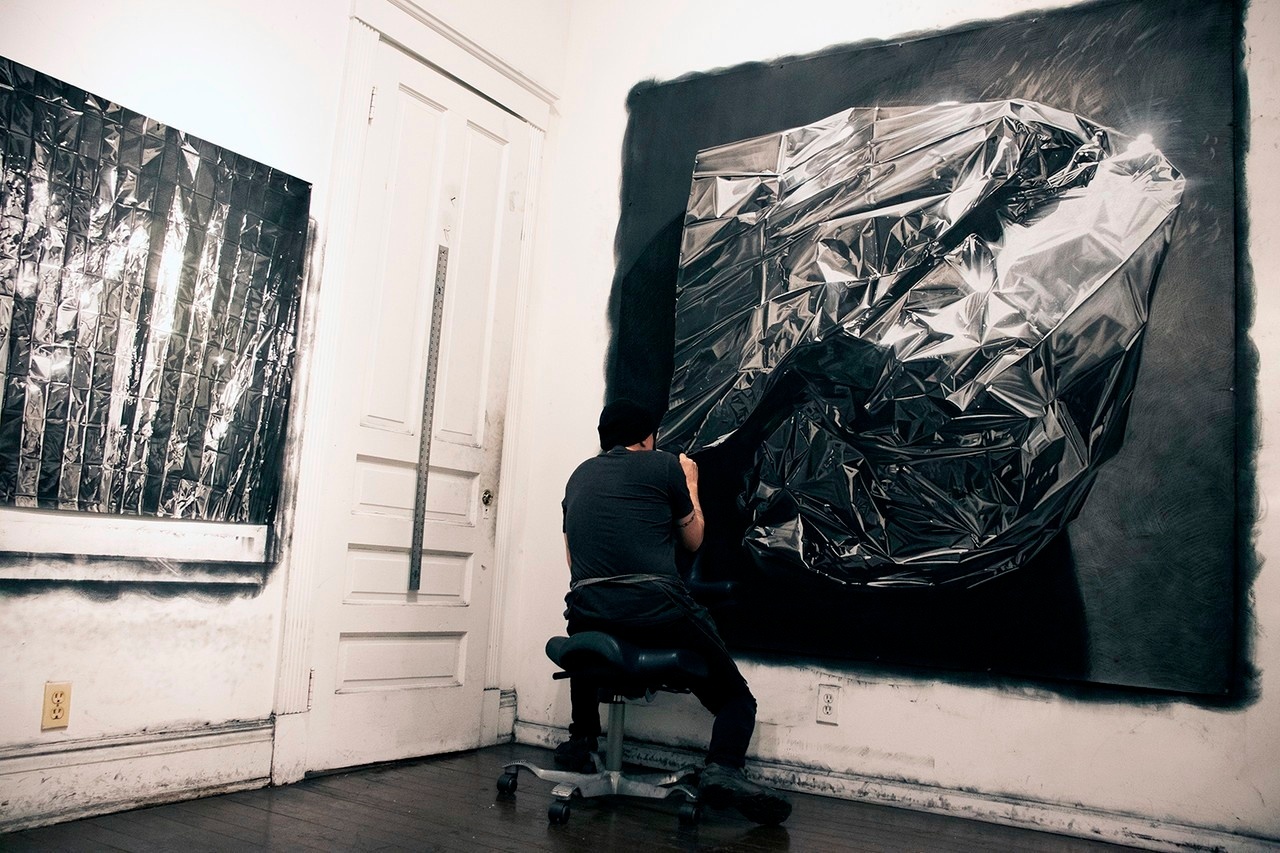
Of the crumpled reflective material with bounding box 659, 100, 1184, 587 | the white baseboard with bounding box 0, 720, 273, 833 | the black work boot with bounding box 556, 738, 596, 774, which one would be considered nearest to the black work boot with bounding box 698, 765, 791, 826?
the black work boot with bounding box 556, 738, 596, 774

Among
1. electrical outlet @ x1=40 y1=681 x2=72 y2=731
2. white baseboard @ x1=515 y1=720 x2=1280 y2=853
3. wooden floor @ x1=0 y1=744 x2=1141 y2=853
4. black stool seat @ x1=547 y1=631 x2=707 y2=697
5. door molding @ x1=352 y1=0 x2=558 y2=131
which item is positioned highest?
door molding @ x1=352 y1=0 x2=558 y2=131

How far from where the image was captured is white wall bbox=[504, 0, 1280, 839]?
8.13ft

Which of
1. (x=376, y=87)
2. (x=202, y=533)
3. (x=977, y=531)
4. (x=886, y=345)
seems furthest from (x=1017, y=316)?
(x=202, y=533)

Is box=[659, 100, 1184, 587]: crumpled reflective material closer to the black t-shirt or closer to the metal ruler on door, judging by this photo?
the black t-shirt

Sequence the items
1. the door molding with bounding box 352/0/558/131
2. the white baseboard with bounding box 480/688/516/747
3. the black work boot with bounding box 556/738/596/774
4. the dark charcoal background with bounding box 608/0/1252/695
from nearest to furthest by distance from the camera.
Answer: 1. the dark charcoal background with bounding box 608/0/1252/695
2. the black work boot with bounding box 556/738/596/774
3. the door molding with bounding box 352/0/558/131
4. the white baseboard with bounding box 480/688/516/747

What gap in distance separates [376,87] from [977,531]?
7.51 ft

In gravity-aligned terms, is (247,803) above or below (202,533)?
below

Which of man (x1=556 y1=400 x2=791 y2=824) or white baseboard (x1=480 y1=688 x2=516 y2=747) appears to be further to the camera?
white baseboard (x1=480 y1=688 x2=516 y2=747)

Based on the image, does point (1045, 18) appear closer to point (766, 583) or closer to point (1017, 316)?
point (1017, 316)

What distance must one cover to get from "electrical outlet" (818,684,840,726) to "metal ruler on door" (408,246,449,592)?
134 cm

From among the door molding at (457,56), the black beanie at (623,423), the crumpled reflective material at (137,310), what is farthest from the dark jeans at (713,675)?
the door molding at (457,56)

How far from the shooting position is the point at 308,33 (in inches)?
110

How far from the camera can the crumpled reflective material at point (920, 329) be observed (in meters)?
2.71

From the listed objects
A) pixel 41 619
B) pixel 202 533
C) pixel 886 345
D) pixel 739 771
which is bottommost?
pixel 739 771
